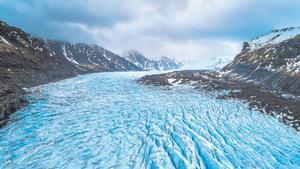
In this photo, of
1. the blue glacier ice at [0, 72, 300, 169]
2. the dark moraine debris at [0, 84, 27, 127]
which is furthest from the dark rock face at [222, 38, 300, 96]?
the dark moraine debris at [0, 84, 27, 127]

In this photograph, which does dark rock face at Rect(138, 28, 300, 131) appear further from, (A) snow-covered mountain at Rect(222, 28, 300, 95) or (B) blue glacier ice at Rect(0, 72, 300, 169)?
(B) blue glacier ice at Rect(0, 72, 300, 169)

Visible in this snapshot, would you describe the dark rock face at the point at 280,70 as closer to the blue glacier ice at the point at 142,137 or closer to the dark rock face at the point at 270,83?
the dark rock face at the point at 270,83

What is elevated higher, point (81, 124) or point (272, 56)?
point (272, 56)

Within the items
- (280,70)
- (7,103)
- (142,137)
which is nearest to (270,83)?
(280,70)

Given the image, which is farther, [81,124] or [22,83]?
[22,83]

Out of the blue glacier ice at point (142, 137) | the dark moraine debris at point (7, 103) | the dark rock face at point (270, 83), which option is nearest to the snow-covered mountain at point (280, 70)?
the dark rock face at point (270, 83)

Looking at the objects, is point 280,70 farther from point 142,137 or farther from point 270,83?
point 142,137

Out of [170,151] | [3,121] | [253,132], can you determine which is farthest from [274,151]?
[3,121]

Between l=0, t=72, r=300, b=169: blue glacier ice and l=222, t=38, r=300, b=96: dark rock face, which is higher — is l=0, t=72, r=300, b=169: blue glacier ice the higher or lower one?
the lower one

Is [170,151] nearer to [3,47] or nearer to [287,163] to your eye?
[287,163]
